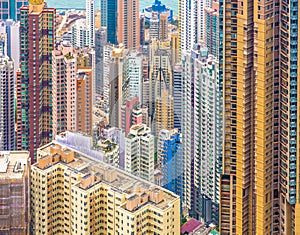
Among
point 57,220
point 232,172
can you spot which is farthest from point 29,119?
point 232,172

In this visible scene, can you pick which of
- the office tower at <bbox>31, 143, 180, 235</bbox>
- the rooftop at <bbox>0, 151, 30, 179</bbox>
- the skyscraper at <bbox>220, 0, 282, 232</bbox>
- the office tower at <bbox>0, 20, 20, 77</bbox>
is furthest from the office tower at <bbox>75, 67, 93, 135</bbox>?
the skyscraper at <bbox>220, 0, 282, 232</bbox>

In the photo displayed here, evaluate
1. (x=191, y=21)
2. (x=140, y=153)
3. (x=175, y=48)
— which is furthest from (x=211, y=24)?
(x=140, y=153)

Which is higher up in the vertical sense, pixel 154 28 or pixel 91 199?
pixel 154 28

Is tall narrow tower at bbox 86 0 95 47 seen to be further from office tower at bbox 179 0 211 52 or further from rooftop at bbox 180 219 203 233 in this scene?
rooftop at bbox 180 219 203 233

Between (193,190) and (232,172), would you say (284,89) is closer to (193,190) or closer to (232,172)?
(232,172)

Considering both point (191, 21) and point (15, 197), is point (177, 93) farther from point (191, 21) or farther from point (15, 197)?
point (191, 21)

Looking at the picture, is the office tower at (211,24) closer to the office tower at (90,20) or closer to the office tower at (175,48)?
the office tower at (175,48)

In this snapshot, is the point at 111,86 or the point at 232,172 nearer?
the point at 232,172
